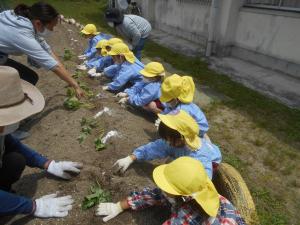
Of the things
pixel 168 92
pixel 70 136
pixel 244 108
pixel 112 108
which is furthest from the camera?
pixel 244 108

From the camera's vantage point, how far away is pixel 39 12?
3.86 m

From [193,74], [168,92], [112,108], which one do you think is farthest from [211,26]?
[168,92]

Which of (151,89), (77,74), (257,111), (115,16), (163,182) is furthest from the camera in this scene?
(77,74)

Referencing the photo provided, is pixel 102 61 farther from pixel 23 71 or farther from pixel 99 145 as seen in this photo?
pixel 99 145

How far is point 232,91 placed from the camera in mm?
6441

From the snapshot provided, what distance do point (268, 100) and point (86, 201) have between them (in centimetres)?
417

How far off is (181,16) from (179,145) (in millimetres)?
9003

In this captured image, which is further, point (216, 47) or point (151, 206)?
point (216, 47)

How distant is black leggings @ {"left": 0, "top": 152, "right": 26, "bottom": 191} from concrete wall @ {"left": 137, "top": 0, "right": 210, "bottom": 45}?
800 centimetres

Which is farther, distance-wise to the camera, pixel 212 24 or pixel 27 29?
pixel 212 24

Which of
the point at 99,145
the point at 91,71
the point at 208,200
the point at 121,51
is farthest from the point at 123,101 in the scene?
the point at 208,200

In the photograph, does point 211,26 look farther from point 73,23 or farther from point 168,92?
point 73,23

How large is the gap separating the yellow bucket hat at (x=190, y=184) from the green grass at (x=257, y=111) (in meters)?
1.39

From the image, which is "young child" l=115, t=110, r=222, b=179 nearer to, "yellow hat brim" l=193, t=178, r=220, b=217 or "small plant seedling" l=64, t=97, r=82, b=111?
"yellow hat brim" l=193, t=178, r=220, b=217
